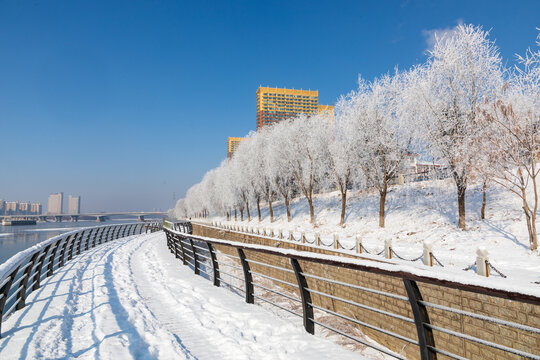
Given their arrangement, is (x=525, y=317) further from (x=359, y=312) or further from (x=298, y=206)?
(x=298, y=206)

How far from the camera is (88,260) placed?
12.6 m

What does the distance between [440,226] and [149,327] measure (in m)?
18.2

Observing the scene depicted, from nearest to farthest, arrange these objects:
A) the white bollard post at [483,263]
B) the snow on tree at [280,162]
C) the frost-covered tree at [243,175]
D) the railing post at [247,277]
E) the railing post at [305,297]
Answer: the railing post at [305,297] → the railing post at [247,277] → the white bollard post at [483,263] → the snow on tree at [280,162] → the frost-covered tree at [243,175]

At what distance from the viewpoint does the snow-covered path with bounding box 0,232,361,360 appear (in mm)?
3926

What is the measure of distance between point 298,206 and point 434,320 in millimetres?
31632

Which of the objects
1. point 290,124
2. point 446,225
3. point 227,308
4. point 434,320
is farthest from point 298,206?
point 227,308

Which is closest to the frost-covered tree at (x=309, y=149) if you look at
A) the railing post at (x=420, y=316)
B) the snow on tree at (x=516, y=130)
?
the snow on tree at (x=516, y=130)

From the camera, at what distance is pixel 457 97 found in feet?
57.4

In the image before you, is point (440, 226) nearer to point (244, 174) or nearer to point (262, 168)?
point (262, 168)

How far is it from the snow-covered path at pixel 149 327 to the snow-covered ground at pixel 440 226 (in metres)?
5.69

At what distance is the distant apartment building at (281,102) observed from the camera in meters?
178

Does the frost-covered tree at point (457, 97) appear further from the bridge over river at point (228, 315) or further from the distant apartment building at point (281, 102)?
the distant apartment building at point (281, 102)

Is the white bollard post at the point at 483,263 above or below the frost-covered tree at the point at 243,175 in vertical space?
below

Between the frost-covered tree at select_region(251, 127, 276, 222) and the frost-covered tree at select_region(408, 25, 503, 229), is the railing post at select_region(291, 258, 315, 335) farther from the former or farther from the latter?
the frost-covered tree at select_region(251, 127, 276, 222)
